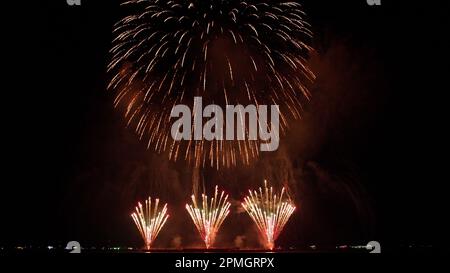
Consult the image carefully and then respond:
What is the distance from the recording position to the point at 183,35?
101 feet

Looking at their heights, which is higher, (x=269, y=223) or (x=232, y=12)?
(x=232, y=12)

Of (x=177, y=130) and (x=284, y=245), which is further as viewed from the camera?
(x=284, y=245)

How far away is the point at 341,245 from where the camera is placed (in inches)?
2297

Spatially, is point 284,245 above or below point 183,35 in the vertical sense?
below

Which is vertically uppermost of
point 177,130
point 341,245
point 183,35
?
point 183,35
